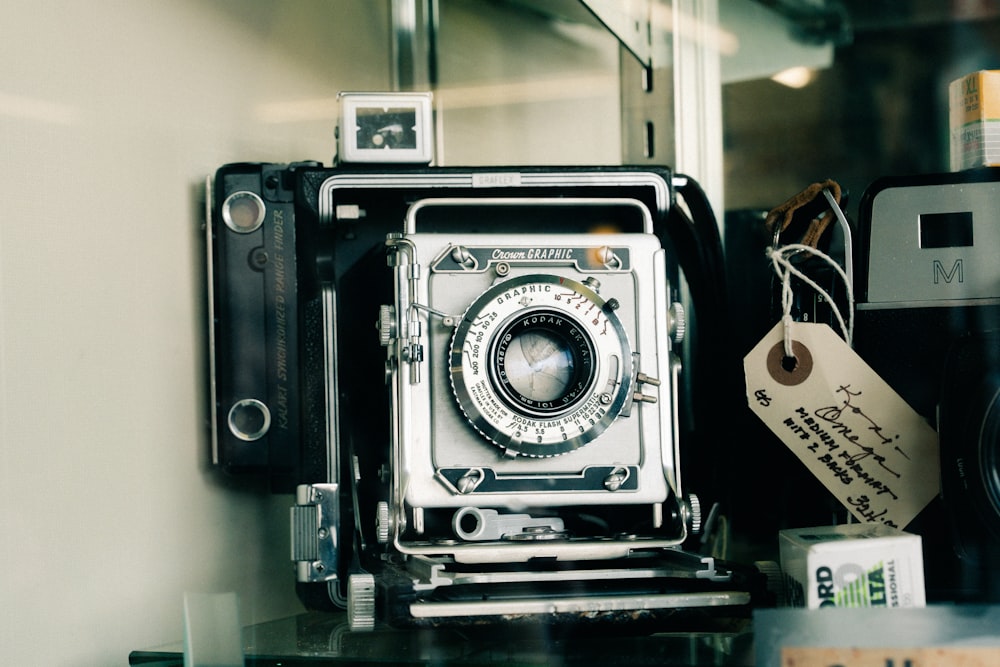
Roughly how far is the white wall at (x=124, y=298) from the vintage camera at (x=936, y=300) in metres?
0.42

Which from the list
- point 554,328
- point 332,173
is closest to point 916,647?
point 554,328

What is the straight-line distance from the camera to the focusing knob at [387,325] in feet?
2.51

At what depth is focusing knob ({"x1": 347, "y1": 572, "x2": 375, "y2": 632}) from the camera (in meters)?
0.66

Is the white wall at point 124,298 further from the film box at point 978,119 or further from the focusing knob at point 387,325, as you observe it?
the film box at point 978,119

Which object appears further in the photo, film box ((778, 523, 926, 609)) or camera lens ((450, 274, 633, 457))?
camera lens ((450, 274, 633, 457))

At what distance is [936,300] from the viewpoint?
74 centimetres

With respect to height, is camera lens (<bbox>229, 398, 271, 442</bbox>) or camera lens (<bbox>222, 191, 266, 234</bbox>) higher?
camera lens (<bbox>222, 191, 266, 234</bbox>)

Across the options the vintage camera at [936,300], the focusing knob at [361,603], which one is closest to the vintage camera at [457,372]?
the focusing knob at [361,603]

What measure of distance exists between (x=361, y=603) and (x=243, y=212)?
0.37 m

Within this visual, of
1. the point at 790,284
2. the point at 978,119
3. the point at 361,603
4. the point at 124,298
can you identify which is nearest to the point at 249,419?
the point at 124,298

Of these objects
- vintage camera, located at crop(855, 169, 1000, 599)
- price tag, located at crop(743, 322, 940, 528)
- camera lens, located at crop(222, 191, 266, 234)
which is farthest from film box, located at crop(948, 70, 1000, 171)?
camera lens, located at crop(222, 191, 266, 234)

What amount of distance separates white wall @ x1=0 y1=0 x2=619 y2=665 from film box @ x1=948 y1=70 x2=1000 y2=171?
0.44 meters

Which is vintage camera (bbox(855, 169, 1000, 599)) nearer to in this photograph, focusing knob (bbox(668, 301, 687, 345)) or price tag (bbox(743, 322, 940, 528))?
price tag (bbox(743, 322, 940, 528))

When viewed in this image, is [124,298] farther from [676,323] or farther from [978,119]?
[978,119]
